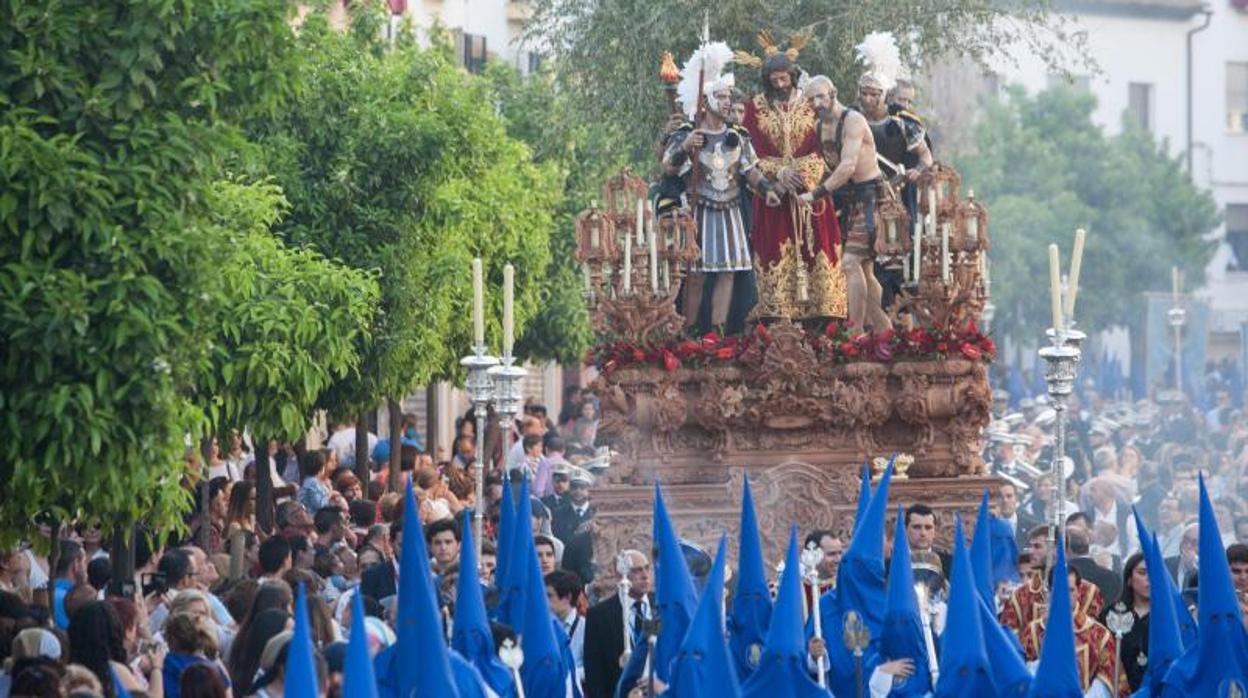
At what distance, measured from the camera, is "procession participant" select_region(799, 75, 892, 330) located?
2306cm

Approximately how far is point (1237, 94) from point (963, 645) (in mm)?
A: 66983

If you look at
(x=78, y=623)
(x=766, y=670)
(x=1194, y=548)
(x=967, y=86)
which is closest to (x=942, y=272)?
(x=1194, y=548)

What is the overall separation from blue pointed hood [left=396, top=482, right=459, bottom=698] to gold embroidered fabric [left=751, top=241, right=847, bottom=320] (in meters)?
9.91

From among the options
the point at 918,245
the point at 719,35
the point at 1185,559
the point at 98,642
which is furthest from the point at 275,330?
the point at 719,35

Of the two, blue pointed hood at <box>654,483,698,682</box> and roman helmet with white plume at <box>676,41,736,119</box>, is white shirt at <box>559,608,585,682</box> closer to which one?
blue pointed hood at <box>654,483,698,682</box>

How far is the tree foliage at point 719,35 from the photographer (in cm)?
3020

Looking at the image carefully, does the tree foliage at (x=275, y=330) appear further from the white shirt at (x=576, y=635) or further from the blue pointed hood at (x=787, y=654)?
the blue pointed hood at (x=787, y=654)

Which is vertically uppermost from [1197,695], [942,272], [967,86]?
[967,86]

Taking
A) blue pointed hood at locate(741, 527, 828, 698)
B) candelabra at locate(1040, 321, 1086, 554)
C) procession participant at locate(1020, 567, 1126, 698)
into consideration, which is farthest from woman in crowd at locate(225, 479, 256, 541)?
blue pointed hood at locate(741, 527, 828, 698)

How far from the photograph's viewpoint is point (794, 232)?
23.3m

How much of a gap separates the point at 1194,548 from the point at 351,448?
41.7ft

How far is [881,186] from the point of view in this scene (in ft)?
76.3

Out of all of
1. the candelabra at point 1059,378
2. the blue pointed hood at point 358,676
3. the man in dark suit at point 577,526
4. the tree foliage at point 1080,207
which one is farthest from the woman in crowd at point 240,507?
the tree foliage at point 1080,207

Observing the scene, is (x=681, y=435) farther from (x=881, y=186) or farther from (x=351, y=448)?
(x=351, y=448)
